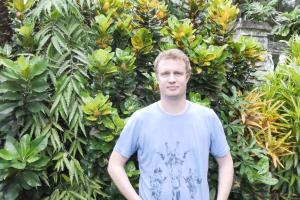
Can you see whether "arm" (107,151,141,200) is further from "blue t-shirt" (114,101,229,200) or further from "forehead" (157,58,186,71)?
"forehead" (157,58,186,71)

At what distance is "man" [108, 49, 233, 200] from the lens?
2051 millimetres

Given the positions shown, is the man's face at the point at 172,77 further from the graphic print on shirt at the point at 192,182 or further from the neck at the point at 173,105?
the graphic print on shirt at the point at 192,182

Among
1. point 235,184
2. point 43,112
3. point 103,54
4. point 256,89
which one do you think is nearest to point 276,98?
point 256,89

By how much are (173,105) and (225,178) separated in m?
0.49

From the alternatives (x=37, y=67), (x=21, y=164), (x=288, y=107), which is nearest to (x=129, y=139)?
(x=21, y=164)

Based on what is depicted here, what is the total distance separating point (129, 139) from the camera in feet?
7.12

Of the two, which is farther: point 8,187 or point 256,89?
point 256,89

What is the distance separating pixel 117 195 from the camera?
10.6 ft

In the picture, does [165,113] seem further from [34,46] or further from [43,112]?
[34,46]

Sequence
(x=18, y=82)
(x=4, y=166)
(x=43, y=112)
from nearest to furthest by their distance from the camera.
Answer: (x=4, y=166) < (x=18, y=82) < (x=43, y=112)

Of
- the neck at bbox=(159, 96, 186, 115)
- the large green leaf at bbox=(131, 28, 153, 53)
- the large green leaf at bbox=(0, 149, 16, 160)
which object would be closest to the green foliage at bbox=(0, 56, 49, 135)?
the large green leaf at bbox=(0, 149, 16, 160)

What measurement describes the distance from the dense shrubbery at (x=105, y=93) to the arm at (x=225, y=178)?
0.96 m

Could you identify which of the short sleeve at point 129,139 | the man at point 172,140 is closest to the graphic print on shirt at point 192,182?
the man at point 172,140

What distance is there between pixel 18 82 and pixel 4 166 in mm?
597
